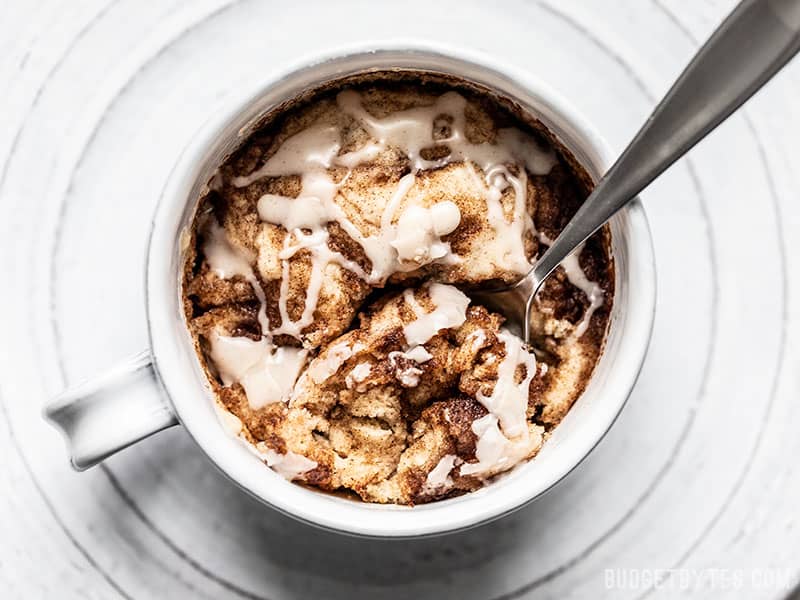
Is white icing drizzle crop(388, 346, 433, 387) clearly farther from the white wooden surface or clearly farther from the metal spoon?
the white wooden surface

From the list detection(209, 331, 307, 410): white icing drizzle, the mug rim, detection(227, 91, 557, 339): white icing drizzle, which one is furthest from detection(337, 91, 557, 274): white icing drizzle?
detection(209, 331, 307, 410): white icing drizzle

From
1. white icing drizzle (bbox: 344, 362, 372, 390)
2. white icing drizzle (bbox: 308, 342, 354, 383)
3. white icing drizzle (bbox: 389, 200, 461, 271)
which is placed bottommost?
white icing drizzle (bbox: 344, 362, 372, 390)

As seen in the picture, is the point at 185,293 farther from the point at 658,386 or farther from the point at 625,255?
the point at 658,386

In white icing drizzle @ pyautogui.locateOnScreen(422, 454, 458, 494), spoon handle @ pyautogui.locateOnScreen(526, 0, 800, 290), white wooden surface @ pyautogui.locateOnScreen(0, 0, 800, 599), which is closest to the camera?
spoon handle @ pyautogui.locateOnScreen(526, 0, 800, 290)

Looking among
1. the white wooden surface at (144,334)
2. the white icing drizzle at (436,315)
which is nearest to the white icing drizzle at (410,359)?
the white icing drizzle at (436,315)

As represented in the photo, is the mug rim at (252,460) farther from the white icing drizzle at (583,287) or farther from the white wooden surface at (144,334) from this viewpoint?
the white wooden surface at (144,334)

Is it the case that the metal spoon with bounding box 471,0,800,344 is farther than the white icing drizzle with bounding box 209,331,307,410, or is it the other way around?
the white icing drizzle with bounding box 209,331,307,410
